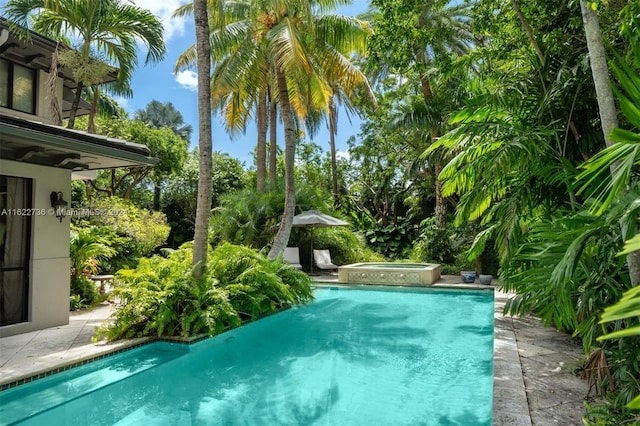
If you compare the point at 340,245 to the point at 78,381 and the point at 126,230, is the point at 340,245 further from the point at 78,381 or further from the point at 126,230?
the point at 78,381

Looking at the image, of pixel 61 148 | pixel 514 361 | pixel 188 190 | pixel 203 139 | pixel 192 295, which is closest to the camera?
pixel 514 361

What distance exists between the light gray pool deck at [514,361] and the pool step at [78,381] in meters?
0.14

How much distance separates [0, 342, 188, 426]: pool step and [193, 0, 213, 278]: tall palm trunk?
62.1 inches

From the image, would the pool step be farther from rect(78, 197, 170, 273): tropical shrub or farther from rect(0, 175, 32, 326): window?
rect(78, 197, 170, 273): tropical shrub

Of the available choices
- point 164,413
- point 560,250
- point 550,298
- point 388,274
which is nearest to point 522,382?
point 550,298

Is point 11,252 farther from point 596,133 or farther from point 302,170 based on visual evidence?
point 302,170

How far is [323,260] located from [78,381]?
35.8ft

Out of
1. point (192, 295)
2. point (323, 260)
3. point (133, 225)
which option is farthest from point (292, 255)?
point (192, 295)

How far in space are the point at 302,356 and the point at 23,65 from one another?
7.95 meters

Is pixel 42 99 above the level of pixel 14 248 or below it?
above

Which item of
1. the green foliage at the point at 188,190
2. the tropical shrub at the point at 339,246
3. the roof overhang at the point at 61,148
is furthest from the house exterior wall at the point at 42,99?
the green foliage at the point at 188,190

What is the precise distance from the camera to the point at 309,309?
32.3ft

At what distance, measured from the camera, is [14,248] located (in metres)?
6.82

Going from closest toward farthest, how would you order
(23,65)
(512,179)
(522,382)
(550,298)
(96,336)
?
1. (550,298)
2. (522,382)
3. (512,179)
4. (96,336)
5. (23,65)
